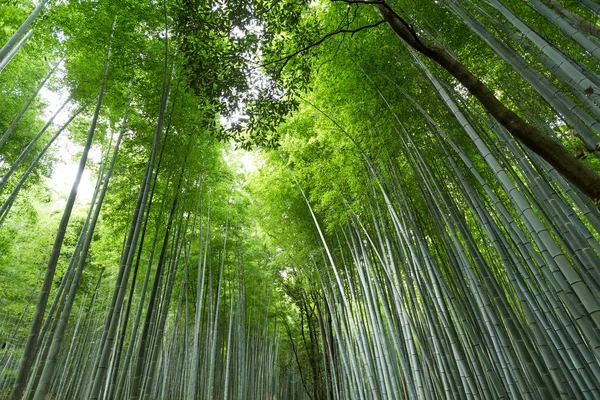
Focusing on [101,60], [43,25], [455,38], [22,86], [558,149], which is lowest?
[558,149]

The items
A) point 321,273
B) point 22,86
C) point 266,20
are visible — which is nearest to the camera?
point 266,20

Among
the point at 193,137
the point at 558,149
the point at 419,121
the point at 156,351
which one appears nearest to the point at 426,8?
the point at 419,121

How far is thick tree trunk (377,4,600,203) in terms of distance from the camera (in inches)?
38.1

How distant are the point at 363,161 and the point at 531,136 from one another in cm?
316

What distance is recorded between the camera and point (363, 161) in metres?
4.20

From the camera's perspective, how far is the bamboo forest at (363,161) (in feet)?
5.79

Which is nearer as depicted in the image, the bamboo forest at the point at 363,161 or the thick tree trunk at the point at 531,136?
the thick tree trunk at the point at 531,136

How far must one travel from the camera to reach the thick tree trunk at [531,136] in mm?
967

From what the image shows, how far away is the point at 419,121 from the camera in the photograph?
11.6ft

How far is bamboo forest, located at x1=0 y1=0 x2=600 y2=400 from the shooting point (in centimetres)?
177

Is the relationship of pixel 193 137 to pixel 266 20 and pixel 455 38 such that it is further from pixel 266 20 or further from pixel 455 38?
pixel 455 38

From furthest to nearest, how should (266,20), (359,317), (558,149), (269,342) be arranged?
(269,342), (359,317), (266,20), (558,149)

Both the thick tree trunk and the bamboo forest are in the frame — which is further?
the bamboo forest

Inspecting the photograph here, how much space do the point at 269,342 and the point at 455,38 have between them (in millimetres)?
9764
